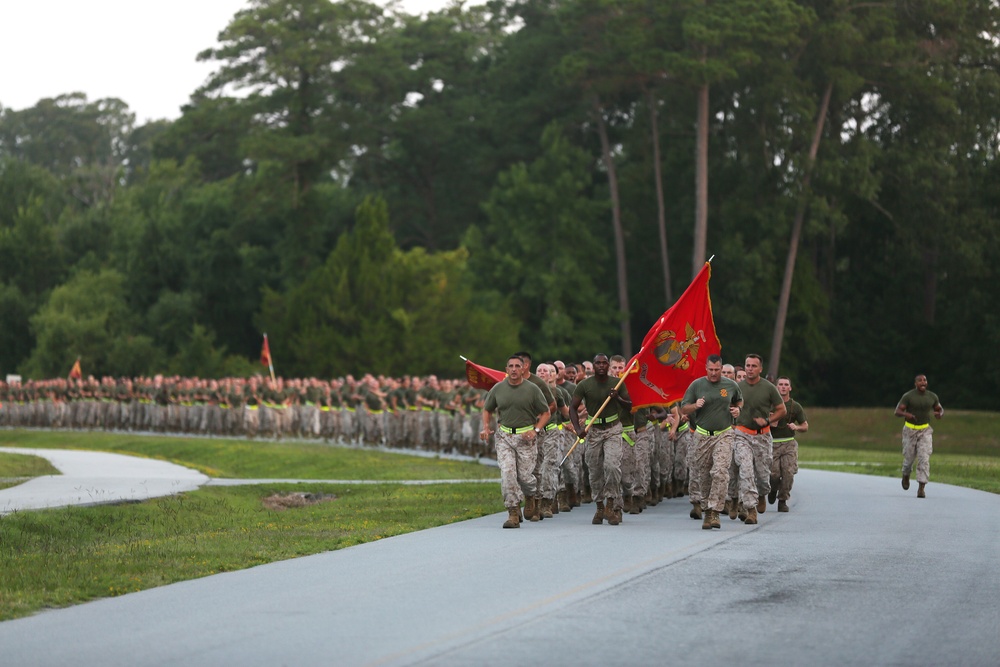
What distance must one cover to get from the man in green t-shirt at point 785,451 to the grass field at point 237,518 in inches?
160

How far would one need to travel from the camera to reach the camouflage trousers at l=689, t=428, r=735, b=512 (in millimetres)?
18875

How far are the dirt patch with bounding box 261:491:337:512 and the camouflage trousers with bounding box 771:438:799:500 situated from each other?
7.02 meters

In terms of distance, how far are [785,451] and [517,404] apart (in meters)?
5.32

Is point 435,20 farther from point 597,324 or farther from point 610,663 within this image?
point 610,663

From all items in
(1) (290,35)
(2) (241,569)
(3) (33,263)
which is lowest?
(2) (241,569)

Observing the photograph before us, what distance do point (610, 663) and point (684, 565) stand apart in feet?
16.8

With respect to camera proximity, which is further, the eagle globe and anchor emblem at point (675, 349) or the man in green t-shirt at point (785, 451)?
the man in green t-shirt at point (785, 451)

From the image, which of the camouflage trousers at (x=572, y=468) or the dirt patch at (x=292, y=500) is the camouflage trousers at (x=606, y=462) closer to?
the camouflage trousers at (x=572, y=468)

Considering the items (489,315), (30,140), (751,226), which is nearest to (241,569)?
(489,315)

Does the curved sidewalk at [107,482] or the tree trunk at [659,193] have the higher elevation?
the tree trunk at [659,193]

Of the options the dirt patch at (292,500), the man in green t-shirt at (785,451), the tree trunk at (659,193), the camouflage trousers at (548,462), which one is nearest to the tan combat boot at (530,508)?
the camouflage trousers at (548,462)

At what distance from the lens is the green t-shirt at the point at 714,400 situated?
19.3 meters

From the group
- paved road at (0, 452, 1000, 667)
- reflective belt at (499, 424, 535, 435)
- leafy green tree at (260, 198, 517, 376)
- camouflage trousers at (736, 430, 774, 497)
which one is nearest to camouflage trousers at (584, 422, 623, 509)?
reflective belt at (499, 424, 535, 435)

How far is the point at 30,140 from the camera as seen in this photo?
456 ft
